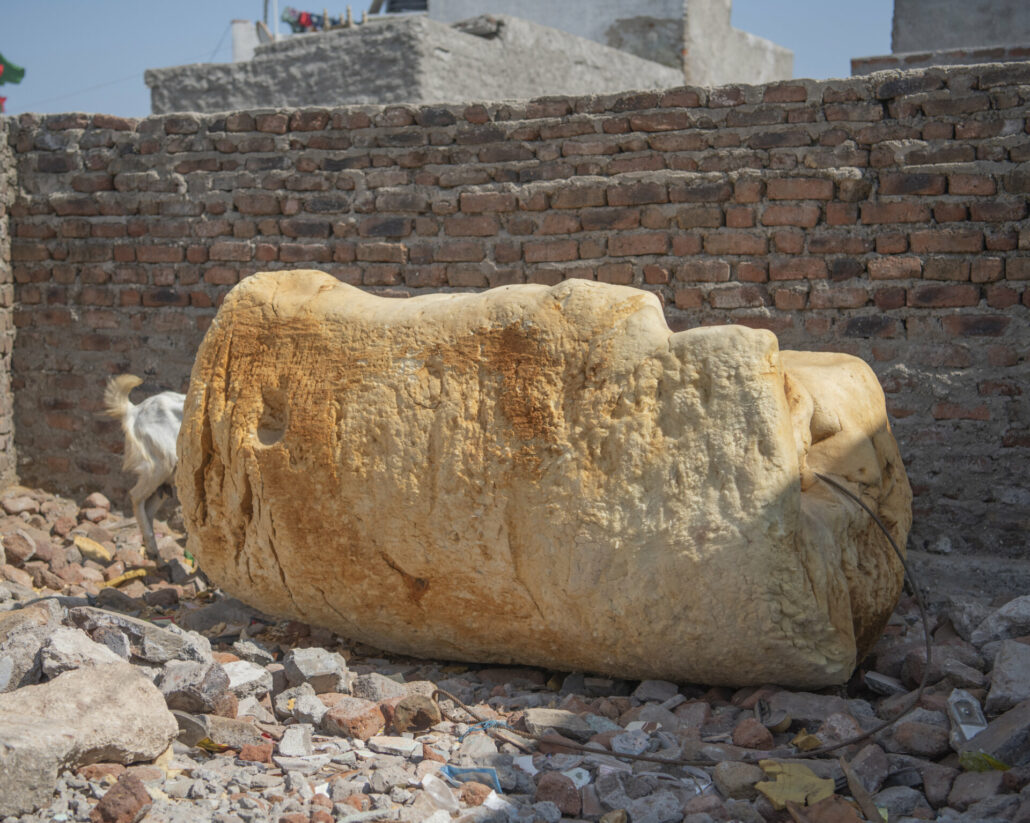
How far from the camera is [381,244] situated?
4.59 metres

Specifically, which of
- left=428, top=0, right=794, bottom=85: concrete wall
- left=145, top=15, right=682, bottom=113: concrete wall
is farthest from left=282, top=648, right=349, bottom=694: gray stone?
left=428, top=0, right=794, bottom=85: concrete wall

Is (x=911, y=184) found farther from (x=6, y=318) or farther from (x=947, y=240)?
(x=6, y=318)

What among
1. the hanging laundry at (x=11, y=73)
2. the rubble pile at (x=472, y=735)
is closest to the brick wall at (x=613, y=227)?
the rubble pile at (x=472, y=735)

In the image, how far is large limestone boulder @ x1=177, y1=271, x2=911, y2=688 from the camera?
259cm

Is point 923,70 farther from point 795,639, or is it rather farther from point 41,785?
point 41,785

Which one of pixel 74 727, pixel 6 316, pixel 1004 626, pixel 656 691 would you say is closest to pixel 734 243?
pixel 1004 626

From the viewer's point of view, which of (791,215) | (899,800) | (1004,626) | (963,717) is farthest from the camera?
(791,215)

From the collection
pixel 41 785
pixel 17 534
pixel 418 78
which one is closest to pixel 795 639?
pixel 41 785

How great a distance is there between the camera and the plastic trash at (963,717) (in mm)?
2359

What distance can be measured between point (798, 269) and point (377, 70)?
4759 mm

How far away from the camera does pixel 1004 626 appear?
9.94 ft

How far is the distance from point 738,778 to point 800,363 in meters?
1.49

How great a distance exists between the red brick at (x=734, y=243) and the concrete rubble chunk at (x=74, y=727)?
281 cm

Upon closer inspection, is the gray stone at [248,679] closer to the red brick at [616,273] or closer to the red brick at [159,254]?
the red brick at [616,273]
